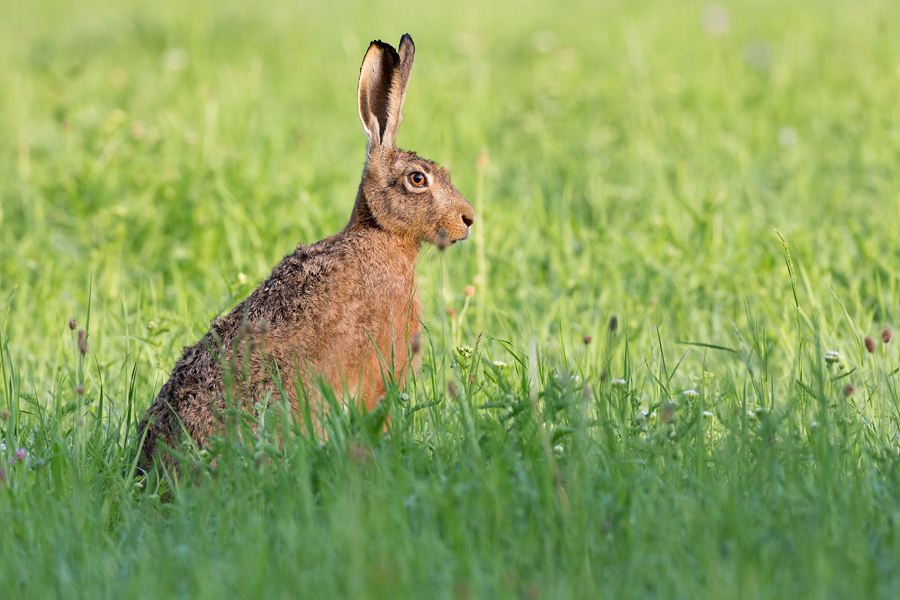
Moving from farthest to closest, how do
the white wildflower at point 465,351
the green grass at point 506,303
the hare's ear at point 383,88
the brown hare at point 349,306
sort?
1. the hare's ear at point 383,88
2. the white wildflower at point 465,351
3. the brown hare at point 349,306
4. the green grass at point 506,303

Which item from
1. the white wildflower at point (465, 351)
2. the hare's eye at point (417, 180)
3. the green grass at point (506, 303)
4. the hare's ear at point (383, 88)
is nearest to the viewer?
the green grass at point (506, 303)

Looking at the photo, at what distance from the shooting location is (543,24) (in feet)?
40.5

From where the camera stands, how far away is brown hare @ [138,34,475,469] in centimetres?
354

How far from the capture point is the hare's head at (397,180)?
14.2 feet

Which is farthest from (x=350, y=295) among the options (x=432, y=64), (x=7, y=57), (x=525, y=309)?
(x=7, y=57)

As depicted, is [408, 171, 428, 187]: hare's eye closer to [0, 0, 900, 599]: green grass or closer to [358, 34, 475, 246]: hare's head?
[358, 34, 475, 246]: hare's head

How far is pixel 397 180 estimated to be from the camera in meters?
4.38

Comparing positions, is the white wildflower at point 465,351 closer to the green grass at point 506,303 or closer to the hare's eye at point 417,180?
the green grass at point 506,303

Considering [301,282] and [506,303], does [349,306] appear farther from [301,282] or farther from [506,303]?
[506,303]

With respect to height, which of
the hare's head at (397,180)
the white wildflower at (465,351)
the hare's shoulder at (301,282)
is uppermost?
the hare's head at (397,180)

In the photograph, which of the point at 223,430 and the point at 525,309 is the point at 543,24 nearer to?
the point at 525,309

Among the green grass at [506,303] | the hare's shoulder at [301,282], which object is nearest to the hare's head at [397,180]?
the hare's shoulder at [301,282]

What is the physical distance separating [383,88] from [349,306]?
1.12 metres

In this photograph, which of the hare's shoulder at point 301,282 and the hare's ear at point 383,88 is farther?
the hare's ear at point 383,88
